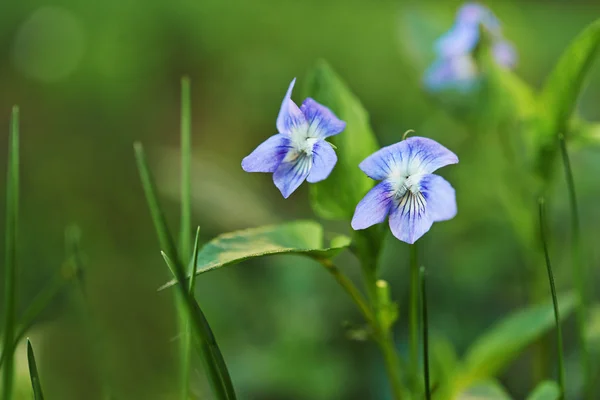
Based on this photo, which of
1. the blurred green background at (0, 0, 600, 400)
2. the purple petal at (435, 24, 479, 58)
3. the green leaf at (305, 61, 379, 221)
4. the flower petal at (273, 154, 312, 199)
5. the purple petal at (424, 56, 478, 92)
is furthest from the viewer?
the blurred green background at (0, 0, 600, 400)

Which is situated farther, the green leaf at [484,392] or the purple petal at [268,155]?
the green leaf at [484,392]

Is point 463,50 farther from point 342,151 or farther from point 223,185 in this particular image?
point 223,185

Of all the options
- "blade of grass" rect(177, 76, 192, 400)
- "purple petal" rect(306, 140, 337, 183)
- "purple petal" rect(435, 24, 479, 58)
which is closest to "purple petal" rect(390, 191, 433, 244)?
"purple petal" rect(306, 140, 337, 183)

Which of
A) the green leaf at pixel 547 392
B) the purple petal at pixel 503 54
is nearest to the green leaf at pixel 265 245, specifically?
the green leaf at pixel 547 392

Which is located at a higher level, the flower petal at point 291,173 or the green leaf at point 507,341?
the flower petal at point 291,173

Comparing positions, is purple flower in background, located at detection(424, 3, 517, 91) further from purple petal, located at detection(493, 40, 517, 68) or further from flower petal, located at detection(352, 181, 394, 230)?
flower petal, located at detection(352, 181, 394, 230)

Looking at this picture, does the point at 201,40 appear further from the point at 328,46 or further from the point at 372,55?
the point at 372,55

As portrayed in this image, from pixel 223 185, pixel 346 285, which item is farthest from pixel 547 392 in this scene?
pixel 223 185

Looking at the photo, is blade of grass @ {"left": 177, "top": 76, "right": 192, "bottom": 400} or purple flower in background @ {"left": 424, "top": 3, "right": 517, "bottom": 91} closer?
blade of grass @ {"left": 177, "top": 76, "right": 192, "bottom": 400}

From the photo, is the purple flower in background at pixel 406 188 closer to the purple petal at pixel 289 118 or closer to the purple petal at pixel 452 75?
the purple petal at pixel 289 118
